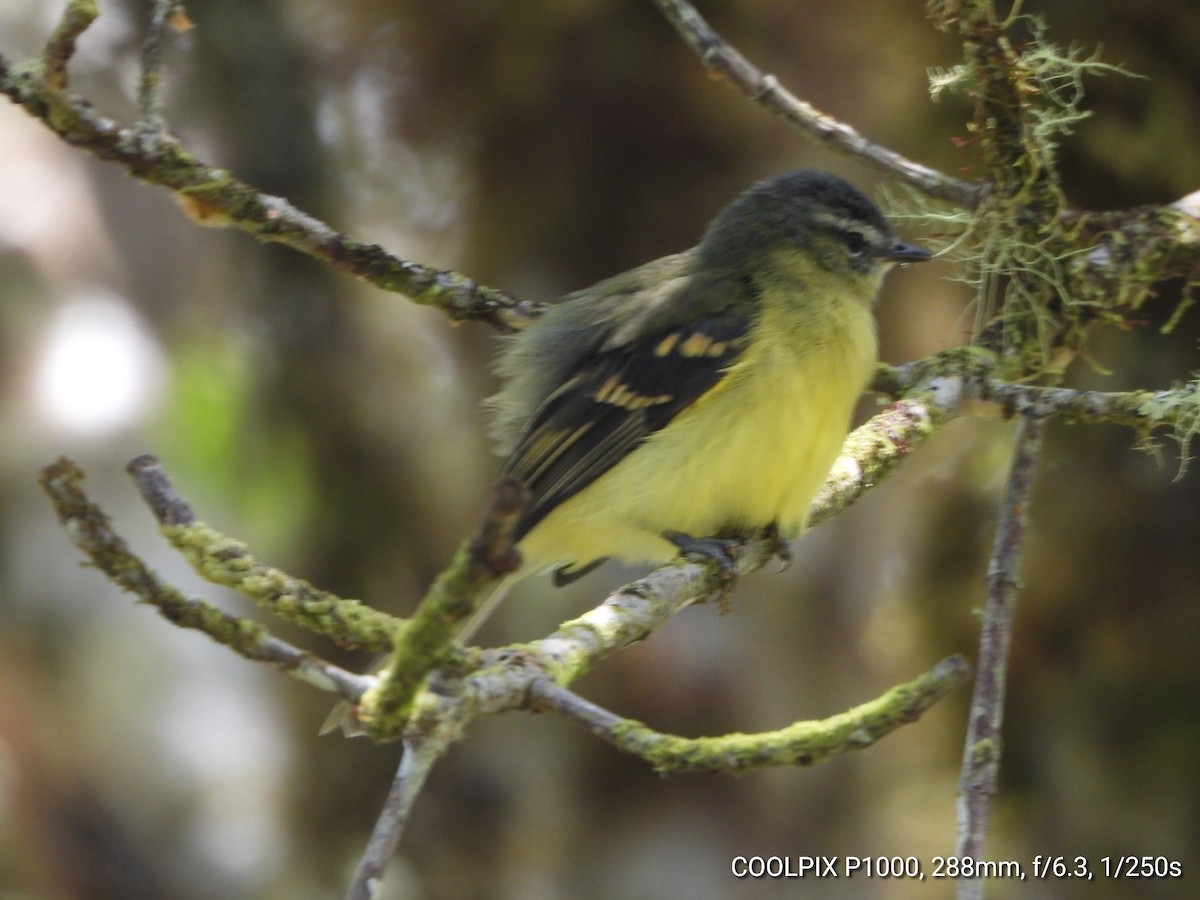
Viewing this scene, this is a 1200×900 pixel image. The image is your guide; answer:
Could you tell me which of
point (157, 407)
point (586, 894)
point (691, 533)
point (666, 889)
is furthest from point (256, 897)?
point (691, 533)

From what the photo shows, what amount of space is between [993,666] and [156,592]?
85.1 inches

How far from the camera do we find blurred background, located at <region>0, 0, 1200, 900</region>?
4.86 m

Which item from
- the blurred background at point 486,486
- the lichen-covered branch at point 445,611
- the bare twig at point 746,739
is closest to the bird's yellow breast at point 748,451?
the blurred background at point 486,486

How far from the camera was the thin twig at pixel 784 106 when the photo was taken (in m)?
3.84

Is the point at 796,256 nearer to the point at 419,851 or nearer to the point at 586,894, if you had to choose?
the point at 586,894

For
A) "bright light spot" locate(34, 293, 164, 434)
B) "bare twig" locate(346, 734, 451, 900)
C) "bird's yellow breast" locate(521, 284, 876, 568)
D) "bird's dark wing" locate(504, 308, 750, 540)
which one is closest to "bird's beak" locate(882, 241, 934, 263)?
"bird's yellow breast" locate(521, 284, 876, 568)

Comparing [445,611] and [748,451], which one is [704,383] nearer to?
[748,451]

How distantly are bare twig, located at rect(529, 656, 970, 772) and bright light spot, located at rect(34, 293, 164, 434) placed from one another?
348 cm

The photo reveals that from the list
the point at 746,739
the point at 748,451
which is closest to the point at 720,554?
the point at 748,451

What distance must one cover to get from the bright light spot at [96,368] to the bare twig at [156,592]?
3.42 meters

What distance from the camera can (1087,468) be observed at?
493 cm

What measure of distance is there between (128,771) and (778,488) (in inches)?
121

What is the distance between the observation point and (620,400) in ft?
12.8

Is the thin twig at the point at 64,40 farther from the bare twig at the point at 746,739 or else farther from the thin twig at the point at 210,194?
the bare twig at the point at 746,739
